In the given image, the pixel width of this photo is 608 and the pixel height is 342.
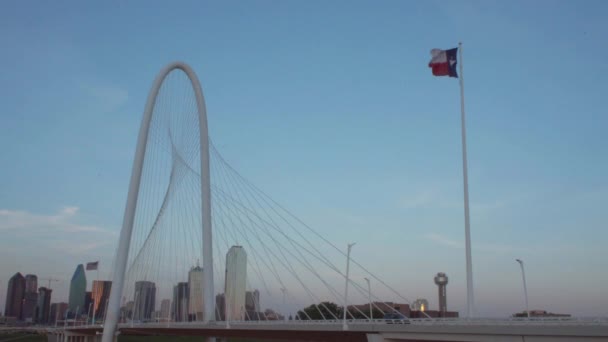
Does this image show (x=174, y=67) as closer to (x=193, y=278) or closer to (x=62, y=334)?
(x=193, y=278)

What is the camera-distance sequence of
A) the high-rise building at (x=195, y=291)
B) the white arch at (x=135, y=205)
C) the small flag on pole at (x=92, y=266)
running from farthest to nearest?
the small flag on pole at (x=92, y=266), the high-rise building at (x=195, y=291), the white arch at (x=135, y=205)

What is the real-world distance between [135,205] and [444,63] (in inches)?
1154

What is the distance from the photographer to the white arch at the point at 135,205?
5131 cm

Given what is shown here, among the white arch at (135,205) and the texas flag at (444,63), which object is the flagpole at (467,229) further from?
the white arch at (135,205)

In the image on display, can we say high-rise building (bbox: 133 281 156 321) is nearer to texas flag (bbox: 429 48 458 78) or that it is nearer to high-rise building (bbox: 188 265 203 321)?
high-rise building (bbox: 188 265 203 321)

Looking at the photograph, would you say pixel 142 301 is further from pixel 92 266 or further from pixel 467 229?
pixel 467 229

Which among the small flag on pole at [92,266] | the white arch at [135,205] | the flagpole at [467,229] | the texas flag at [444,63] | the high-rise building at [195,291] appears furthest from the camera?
the small flag on pole at [92,266]

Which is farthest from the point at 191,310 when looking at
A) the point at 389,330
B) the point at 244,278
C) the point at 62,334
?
the point at 62,334

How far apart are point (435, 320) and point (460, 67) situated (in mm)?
13841

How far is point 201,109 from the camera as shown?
56094mm

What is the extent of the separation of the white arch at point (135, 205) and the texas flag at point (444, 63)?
85.8 feet

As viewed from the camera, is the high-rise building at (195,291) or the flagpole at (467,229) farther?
the high-rise building at (195,291)

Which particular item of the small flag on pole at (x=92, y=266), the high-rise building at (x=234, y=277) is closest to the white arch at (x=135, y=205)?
the high-rise building at (x=234, y=277)

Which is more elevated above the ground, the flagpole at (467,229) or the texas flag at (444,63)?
the texas flag at (444,63)
